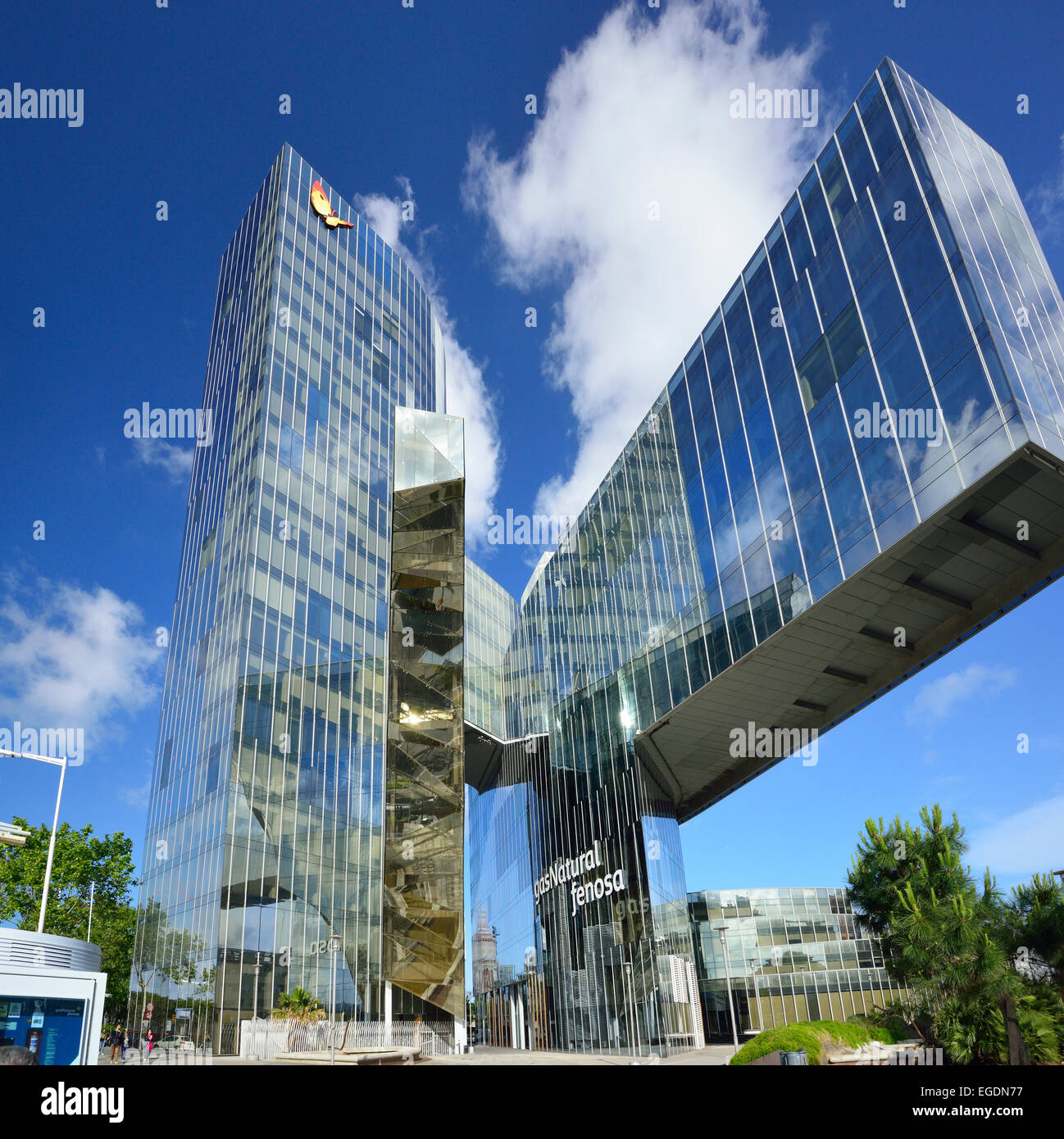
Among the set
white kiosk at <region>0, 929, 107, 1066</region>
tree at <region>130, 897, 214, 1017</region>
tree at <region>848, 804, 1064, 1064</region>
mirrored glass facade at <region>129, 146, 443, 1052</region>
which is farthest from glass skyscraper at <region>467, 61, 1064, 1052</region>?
white kiosk at <region>0, 929, 107, 1066</region>

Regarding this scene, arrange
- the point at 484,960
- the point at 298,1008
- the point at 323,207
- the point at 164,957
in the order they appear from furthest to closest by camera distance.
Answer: the point at 484,960
the point at 323,207
the point at 164,957
the point at 298,1008

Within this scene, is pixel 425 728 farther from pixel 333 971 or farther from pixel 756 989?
pixel 756 989

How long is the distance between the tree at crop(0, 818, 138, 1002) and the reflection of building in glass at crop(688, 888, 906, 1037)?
42738mm

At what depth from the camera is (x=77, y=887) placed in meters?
57.6

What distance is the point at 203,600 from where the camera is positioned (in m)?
49.7

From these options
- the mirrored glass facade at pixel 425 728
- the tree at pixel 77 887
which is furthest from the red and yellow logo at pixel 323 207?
the tree at pixel 77 887

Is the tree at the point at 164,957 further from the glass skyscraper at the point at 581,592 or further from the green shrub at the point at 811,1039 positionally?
the green shrub at the point at 811,1039

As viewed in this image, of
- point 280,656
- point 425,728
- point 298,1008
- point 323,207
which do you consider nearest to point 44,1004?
point 298,1008

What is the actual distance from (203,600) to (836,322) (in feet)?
126

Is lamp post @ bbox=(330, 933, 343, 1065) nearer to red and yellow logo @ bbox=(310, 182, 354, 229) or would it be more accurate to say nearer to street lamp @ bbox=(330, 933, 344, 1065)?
street lamp @ bbox=(330, 933, 344, 1065)

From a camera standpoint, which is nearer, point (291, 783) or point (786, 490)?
point (786, 490)

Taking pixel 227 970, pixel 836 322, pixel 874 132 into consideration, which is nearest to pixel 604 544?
pixel 836 322

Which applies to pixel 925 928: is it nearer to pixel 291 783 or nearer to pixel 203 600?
pixel 291 783

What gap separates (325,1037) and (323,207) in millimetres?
55722
